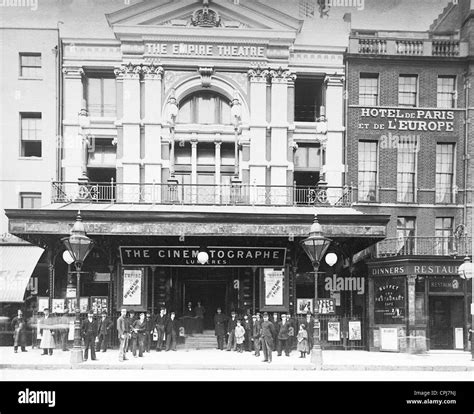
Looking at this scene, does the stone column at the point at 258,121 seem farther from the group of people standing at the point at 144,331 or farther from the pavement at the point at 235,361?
the pavement at the point at 235,361

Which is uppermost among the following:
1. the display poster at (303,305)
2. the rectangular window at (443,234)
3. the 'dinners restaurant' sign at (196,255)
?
the rectangular window at (443,234)

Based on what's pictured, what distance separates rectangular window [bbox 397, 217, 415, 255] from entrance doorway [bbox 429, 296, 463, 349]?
7.29 ft

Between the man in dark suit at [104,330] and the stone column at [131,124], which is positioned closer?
the man in dark suit at [104,330]

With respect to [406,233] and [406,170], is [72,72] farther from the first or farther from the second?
[406,233]

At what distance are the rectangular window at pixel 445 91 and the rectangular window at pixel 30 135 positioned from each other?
16108mm

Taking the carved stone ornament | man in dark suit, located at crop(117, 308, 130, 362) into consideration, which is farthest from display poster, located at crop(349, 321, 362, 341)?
the carved stone ornament

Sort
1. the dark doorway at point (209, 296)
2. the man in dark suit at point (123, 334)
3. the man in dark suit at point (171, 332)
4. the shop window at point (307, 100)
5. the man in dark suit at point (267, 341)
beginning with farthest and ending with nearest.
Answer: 1. the shop window at point (307, 100)
2. the dark doorway at point (209, 296)
3. the man in dark suit at point (171, 332)
4. the man in dark suit at point (123, 334)
5. the man in dark suit at point (267, 341)

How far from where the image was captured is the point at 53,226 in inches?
808

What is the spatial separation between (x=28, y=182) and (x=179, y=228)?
23.9 ft

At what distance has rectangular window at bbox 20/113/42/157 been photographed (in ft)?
79.0

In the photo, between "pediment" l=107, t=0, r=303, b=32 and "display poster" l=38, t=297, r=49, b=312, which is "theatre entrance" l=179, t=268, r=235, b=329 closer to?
"display poster" l=38, t=297, r=49, b=312

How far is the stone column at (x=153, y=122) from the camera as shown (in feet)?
A: 78.7

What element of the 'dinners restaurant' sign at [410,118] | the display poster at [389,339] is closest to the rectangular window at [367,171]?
the 'dinners restaurant' sign at [410,118]

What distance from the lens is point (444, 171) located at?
24.6m
